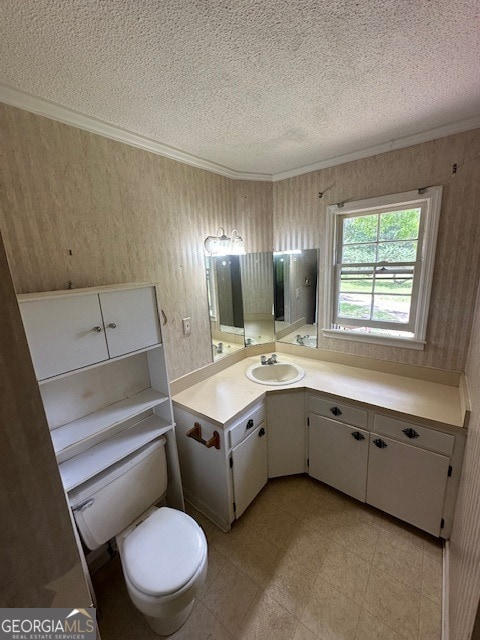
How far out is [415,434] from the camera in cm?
152

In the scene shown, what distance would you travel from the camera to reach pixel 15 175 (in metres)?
1.13

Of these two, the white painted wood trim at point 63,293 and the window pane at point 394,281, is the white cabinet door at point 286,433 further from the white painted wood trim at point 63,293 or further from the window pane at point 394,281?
the white painted wood trim at point 63,293

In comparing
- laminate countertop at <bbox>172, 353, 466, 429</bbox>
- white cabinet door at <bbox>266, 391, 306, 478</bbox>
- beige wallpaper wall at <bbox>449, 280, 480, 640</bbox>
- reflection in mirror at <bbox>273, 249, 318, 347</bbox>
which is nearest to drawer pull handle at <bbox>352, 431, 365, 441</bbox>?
laminate countertop at <bbox>172, 353, 466, 429</bbox>

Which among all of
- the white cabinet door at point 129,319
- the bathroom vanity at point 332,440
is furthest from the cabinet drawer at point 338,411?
the white cabinet door at point 129,319

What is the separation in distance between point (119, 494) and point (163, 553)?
1.16 feet

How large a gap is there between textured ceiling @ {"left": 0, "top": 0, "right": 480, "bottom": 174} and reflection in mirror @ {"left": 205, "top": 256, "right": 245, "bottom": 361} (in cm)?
89

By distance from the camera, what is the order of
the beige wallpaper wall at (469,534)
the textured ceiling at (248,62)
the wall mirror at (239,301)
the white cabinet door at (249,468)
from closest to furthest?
the textured ceiling at (248,62) → the beige wallpaper wall at (469,534) → the white cabinet door at (249,468) → the wall mirror at (239,301)

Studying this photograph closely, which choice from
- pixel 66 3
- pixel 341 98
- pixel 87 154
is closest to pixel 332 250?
pixel 341 98

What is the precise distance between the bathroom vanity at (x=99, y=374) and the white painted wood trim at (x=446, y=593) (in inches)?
57.0

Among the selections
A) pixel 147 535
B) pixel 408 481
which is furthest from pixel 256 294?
pixel 147 535

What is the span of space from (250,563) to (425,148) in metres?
2.70

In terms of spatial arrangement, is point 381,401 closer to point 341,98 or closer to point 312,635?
point 312,635

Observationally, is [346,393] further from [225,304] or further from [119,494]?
[119,494]

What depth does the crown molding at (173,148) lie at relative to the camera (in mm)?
1134
